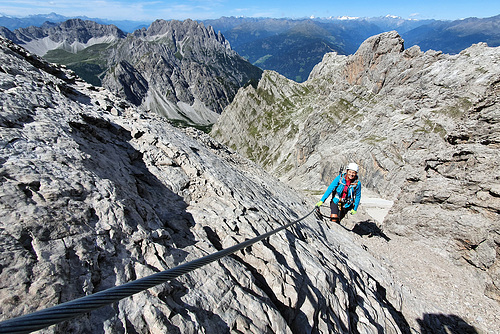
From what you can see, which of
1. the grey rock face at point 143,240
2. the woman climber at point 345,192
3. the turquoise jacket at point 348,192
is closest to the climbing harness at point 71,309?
the grey rock face at point 143,240

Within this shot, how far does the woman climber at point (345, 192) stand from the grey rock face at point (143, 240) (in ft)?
9.30

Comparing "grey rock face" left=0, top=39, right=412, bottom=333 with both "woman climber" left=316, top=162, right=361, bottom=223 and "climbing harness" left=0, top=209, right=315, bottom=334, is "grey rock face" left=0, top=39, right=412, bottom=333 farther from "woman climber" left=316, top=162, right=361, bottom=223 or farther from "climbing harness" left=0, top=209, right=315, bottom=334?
"climbing harness" left=0, top=209, right=315, bottom=334

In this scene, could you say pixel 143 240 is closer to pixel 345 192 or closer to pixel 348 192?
pixel 345 192

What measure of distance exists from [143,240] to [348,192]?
1384 centimetres

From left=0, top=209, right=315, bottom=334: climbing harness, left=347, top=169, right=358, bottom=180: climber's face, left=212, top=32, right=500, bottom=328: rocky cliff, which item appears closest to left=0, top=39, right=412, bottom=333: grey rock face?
left=0, top=209, right=315, bottom=334: climbing harness

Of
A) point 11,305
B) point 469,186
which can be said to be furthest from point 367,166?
point 11,305

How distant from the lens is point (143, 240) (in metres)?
9.05

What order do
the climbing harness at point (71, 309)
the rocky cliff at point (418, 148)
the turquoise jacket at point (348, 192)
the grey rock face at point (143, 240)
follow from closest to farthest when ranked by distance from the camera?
the climbing harness at point (71, 309) → the grey rock face at point (143, 240) → the turquoise jacket at point (348, 192) → the rocky cliff at point (418, 148)

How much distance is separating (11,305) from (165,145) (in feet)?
48.9

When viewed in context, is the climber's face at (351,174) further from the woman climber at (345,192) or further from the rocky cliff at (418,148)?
the rocky cliff at (418,148)

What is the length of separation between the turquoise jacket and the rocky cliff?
7.20m

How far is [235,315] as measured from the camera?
322 inches

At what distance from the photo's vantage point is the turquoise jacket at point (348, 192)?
17000 mm

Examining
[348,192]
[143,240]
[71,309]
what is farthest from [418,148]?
[71,309]
